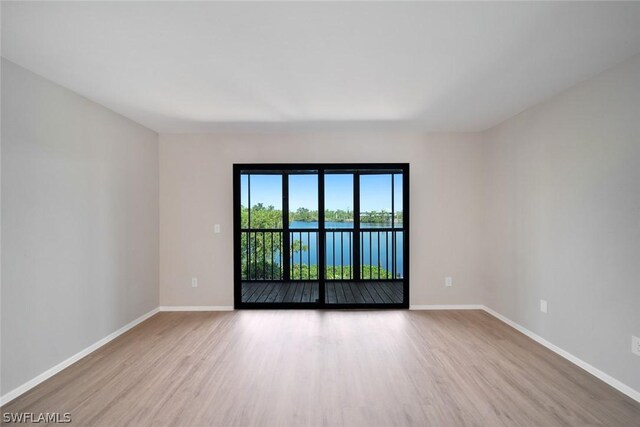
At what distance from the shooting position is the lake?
4.35m

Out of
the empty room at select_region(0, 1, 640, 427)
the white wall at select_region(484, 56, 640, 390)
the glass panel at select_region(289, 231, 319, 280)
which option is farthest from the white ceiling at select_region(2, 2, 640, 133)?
the glass panel at select_region(289, 231, 319, 280)

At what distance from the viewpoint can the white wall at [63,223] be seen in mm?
2197

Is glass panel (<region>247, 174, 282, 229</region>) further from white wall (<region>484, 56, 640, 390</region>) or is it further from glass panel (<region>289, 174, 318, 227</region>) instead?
white wall (<region>484, 56, 640, 390</region>)

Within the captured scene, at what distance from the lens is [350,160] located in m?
4.23

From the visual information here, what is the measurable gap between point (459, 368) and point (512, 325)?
4.62 feet

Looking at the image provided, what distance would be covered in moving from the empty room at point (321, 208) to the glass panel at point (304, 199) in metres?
0.03

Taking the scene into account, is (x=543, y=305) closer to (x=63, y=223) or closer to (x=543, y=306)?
(x=543, y=306)

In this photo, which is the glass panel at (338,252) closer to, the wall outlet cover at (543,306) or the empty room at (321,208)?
the empty room at (321,208)

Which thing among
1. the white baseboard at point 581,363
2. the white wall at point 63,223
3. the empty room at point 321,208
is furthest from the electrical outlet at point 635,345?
the white wall at point 63,223

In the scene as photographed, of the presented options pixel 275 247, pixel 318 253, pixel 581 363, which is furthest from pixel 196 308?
pixel 581 363

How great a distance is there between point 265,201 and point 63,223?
2.28m

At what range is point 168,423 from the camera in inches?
76.1

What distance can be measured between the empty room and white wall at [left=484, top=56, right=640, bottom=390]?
0.02m

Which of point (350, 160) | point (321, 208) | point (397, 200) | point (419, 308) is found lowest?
point (419, 308)
